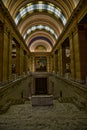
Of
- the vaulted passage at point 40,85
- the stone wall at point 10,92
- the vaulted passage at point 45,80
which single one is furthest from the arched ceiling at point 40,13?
the vaulted passage at point 40,85

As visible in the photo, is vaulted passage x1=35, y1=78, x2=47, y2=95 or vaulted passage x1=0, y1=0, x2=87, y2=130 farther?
vaulted passage x1=35, y1=78, x2=47, y2=95

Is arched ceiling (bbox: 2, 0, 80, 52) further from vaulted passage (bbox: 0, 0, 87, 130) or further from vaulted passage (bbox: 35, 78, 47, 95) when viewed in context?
vaulted passage (bbox: 35, 78, 47, 95)

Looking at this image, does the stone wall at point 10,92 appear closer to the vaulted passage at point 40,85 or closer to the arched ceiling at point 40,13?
the arched ceiling at point 40,13

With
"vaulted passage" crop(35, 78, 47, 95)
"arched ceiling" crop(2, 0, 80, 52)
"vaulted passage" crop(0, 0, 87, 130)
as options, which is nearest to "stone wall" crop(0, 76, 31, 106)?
"vaulted passage" crop(0, 0, 87, 130)

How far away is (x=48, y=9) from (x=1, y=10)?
12.0m

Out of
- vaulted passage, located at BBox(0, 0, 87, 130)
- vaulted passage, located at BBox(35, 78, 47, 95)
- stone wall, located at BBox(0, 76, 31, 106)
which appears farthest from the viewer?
vaulted passage, located at BBox(35, 78, 47, 95)

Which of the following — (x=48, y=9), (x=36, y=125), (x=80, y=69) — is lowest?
(x=36, y=125)

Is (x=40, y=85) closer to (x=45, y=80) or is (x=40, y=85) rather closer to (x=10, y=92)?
(x=45, y=80)

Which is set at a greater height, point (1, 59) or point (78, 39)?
point (78, 39)

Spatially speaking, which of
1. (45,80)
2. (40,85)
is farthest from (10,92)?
(45,80)

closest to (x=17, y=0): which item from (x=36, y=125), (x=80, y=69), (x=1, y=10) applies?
(x=1, y=10)

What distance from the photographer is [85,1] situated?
976 cm

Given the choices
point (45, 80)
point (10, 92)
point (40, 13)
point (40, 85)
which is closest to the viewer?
point (10, 92)

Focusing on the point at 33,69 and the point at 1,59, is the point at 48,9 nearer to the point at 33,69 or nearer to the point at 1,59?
the point at 1,59
